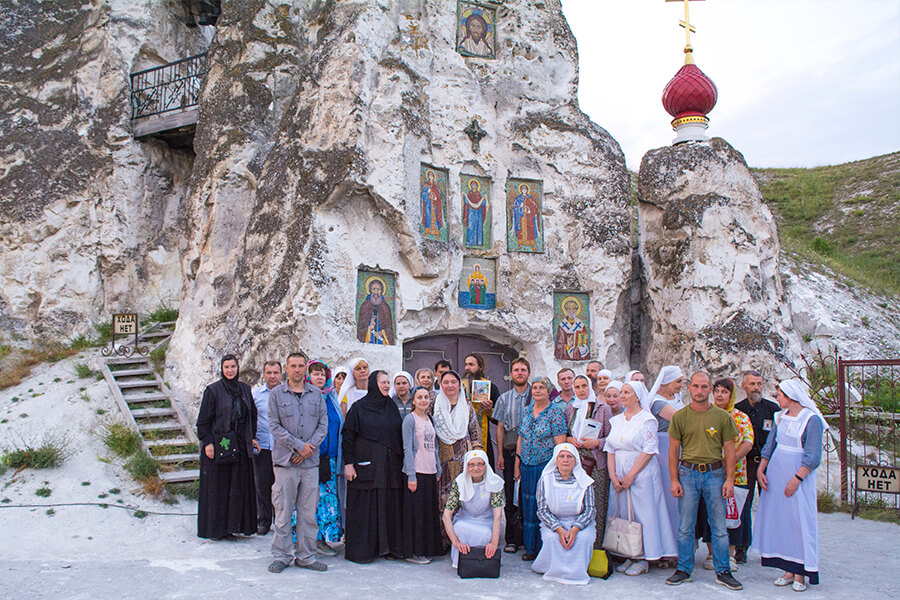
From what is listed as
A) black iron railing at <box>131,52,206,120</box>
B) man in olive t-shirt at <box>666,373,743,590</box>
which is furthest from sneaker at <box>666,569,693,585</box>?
black iron railing at <box>131,52,206,120</box>

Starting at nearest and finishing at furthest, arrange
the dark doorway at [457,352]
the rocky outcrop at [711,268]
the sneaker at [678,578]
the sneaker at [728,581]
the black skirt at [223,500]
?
the sneaker at [728,581] < the sneaker at [678,578] < the black skirt at [223,500] < the rocky outcrop at [711,268] < the dark doorway at [457,352]

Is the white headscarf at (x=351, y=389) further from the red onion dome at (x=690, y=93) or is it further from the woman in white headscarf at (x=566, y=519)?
the red onion dome at (x=690, y=93)

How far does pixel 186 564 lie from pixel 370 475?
1.70m

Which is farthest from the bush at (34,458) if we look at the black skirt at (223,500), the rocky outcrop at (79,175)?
the rocky outcrop at (79,175)

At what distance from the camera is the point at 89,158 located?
1269 centimetres

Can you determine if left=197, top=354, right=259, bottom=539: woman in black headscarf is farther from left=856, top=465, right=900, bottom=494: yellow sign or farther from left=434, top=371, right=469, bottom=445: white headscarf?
left=856, top=465, right=900, bottom=494: yellow sign

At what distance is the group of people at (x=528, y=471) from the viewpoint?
19.6 feet

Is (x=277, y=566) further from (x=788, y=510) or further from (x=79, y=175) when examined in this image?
(x=79, y=175)

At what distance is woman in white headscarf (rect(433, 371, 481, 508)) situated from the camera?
6.75 m

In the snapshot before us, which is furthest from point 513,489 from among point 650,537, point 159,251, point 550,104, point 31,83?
point 31,83

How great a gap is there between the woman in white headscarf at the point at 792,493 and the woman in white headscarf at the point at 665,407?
2.42 ft

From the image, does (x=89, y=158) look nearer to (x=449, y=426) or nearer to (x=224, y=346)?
(x=224, y=346)

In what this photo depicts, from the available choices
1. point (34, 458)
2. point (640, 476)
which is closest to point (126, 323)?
point (34, 458)

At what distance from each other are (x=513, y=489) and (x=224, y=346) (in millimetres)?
4701
